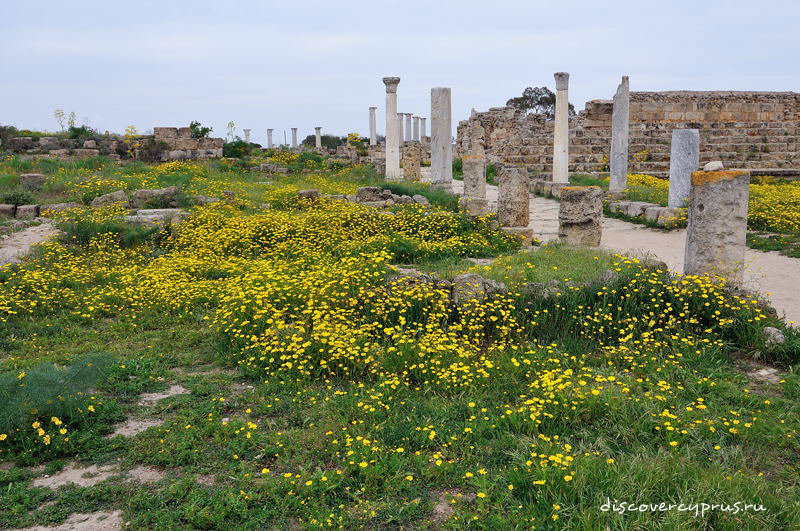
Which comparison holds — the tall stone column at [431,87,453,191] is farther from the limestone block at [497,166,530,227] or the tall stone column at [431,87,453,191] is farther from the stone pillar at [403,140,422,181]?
the limestone block at [497,166,530,227]

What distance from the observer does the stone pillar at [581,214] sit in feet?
35.4

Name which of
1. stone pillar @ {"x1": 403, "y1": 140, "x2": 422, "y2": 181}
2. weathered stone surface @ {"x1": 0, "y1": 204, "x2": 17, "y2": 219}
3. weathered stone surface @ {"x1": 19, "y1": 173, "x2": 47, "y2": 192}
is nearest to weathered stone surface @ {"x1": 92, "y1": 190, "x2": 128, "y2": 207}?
weathered stone surface @ {"x1": 0, "y1": 204, "x2": 17, "y2": 219}

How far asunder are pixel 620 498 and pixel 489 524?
0.78 metres

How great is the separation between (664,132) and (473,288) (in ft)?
78.0

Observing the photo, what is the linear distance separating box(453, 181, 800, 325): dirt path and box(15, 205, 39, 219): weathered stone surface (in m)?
10.6

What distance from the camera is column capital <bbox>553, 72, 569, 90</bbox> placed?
18984 millimetres

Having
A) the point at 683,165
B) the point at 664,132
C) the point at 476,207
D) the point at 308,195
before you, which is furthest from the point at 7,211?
the point at 664,132

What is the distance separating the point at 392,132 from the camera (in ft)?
66.6

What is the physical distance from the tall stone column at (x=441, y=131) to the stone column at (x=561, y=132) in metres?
3.50

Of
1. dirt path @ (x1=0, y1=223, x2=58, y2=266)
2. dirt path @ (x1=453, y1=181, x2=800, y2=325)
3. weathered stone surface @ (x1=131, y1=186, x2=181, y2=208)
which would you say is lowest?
dirt path @ (x1=453, y1=181, x2=800, y2=325)

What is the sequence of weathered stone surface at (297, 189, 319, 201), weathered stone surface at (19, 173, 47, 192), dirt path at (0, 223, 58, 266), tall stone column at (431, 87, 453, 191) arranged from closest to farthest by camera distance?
dirt path at (0, 223, 58, 266) → weathered stone surface at (297, 189, 319, 201) → weathered stone surface at (19, 173, 47, 192) → tall stone column at (431, 87, 453, 191)

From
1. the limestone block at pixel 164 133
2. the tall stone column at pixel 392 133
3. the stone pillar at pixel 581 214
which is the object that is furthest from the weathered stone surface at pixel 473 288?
the limestone block at pixel 164 133

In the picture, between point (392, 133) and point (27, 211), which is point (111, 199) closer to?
point (27, 211)

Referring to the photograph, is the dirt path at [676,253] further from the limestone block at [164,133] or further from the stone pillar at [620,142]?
the limestone block at [164,133]
